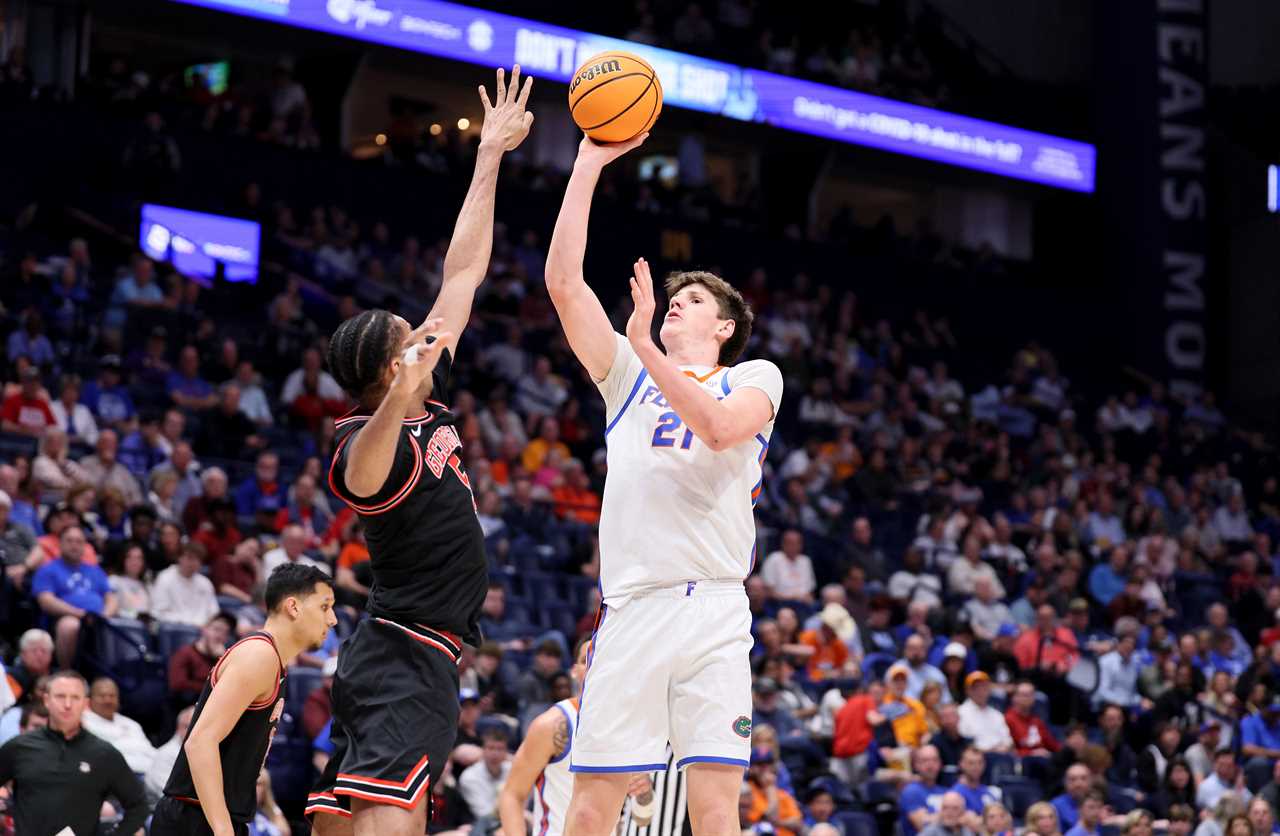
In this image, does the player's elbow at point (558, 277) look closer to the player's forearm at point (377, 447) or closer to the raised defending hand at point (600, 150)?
the raised defending hand at point (600, 150)

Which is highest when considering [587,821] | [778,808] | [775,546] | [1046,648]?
[775,546]

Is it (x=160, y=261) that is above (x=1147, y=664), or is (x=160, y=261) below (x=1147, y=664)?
above

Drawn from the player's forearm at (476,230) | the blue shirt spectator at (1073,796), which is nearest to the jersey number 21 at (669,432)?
the player's forearm at (476,230)

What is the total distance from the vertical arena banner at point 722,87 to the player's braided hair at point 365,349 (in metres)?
15.0

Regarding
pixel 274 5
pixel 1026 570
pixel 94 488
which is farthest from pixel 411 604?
pixel 274 5

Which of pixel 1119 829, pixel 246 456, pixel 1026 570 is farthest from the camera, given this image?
pixel 1026 570

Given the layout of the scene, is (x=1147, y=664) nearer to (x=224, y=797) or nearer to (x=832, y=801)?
(x=832, y=801)

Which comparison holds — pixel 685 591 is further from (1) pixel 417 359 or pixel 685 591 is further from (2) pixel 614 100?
(2) pixel 614 100

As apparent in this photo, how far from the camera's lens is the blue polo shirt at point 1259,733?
15.5 metres

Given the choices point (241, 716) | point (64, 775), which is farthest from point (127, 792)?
point (241, 716)

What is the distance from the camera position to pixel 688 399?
505 cm

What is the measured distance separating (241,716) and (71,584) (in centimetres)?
603

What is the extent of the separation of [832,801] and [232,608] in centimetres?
461

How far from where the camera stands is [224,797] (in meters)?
5.44
